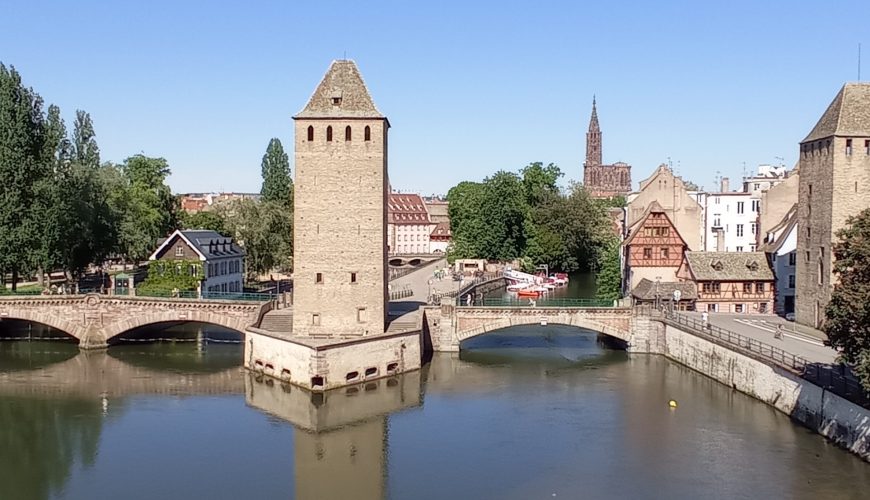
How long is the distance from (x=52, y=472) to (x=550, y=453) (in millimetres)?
18617

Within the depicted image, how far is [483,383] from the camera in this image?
44.0 m

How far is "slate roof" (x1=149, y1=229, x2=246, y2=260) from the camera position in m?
63.0

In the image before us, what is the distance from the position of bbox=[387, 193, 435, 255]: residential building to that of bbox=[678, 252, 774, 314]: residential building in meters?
87.1

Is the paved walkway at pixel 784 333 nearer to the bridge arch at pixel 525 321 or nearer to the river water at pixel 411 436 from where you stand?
the river water at pixel 411 436

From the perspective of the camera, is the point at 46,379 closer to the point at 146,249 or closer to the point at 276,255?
the point at 146,249

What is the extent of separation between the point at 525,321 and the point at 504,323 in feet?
4.37

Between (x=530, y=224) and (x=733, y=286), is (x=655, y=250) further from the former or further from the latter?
(x=530, y=224)

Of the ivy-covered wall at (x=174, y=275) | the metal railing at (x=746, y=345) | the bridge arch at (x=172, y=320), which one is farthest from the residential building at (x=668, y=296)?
the ivy-covered wall at (x=174, y=275)

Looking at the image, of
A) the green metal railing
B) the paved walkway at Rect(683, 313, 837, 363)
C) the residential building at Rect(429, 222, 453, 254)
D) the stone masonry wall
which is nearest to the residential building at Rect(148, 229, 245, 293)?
the stone masonry wall

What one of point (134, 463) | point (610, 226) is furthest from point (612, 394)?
point (610, 226)

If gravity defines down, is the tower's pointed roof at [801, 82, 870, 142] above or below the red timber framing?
above

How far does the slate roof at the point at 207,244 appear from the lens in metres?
63.0

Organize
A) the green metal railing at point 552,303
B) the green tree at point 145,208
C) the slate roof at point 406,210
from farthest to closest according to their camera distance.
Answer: the slate roof at point 406,210, the green tree at point 145,208, the green metal railing at point 552,303

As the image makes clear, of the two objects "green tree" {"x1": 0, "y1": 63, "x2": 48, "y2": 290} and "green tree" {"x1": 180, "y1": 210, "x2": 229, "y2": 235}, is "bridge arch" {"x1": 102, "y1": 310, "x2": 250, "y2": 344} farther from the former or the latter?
"green tree" {"x1": 180, "y1": 210, "x2": 229, "y2": 235}
